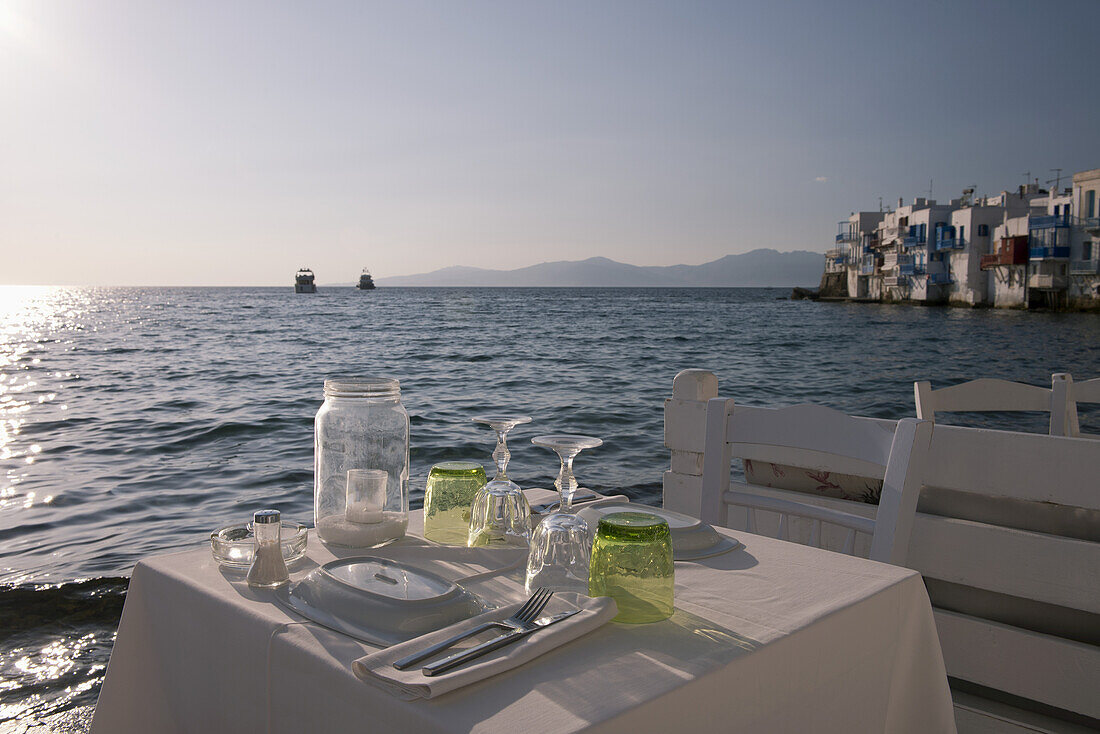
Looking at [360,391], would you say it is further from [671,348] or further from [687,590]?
[671,348]

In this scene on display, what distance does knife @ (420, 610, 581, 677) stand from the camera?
0.85 meters

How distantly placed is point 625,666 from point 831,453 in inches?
45.5

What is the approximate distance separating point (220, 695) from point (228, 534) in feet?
0.95

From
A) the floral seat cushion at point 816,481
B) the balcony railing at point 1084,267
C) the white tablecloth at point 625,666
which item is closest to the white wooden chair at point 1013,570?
the floral seat cushion at point 816,481

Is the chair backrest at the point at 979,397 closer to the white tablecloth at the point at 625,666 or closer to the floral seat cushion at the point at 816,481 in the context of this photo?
the floral seat cushion at the point at 816,481

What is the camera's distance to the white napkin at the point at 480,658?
2.69ft

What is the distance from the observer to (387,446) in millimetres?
1425

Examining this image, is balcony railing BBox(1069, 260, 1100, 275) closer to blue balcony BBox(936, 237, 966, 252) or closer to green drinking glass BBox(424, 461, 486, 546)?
blue balcony BBox(936, 237, 966, 252)

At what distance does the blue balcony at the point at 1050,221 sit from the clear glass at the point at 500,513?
1856 inches

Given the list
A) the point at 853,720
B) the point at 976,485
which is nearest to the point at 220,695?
the point at 853,720

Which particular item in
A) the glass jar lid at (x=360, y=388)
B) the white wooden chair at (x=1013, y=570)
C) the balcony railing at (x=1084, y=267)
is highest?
the balcony railing at (x=1084, y=267)

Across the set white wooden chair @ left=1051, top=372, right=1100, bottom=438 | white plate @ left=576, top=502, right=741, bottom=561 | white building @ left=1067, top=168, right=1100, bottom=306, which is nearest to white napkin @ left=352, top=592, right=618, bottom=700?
white plate @ left=576, top=502, right=741, bottom=561

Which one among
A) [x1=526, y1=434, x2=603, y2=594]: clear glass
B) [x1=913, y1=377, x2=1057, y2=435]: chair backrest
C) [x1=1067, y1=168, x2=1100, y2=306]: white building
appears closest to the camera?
[x1=526, y1=434, x2=603, y2=594]: clear glass

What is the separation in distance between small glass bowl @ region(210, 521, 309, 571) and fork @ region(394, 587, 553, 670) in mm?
443
